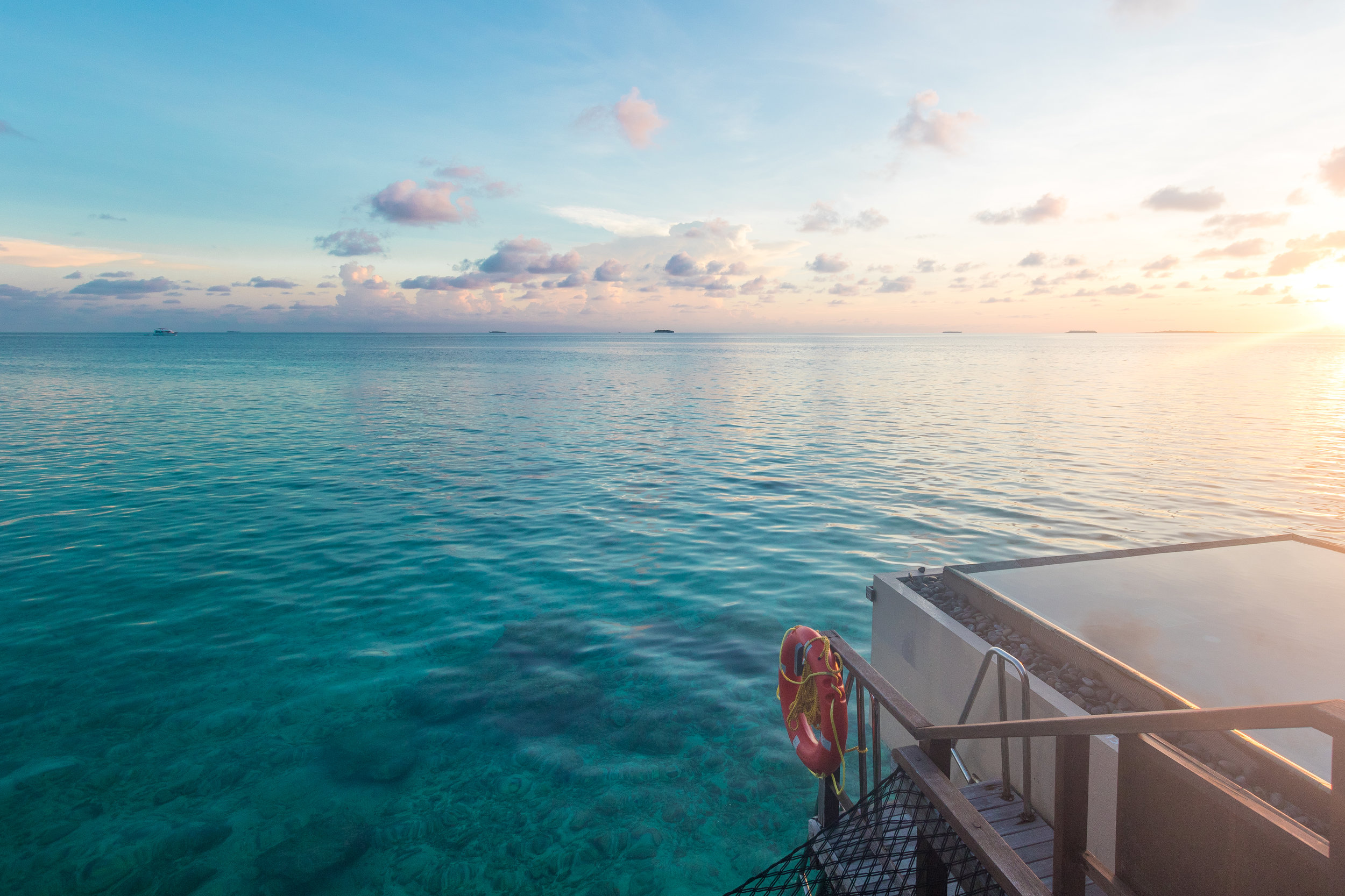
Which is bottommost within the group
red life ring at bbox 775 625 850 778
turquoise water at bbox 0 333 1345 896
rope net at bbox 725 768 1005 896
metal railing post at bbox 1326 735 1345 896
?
turquoise water at bbox 0 333 1345 896

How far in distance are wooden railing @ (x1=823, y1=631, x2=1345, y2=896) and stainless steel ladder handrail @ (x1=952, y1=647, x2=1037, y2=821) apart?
500 millimetres

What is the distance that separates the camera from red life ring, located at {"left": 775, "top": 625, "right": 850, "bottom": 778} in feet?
16.3

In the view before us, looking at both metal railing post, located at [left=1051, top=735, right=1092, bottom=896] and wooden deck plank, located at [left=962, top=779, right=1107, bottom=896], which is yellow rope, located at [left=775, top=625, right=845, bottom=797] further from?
metal railing post, located at [left=1051, top=735, right=1092, bottom=896]

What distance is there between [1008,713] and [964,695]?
2.17 ft

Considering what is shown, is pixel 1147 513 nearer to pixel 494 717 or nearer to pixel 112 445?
pixel 494 717

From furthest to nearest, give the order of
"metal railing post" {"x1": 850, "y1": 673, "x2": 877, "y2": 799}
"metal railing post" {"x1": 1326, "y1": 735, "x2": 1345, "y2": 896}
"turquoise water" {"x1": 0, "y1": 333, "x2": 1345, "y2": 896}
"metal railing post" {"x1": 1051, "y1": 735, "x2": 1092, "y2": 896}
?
"turquoise water" {"x1": 0, "y1": 333, "x2": 1345, "y2": 896} < "metal railing post" {"x1": 850, "y1": 673, "x2": 877, "y2": 799} < "metal railing post" {"x1": 1051, "y1": 735, "x2": 1092, "y2": 896} < "metal railing post" {"x1": 1326, "y1": 735, "x2": 1345, "y2": 896}

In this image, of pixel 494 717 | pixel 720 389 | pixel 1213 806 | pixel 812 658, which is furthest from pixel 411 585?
pixel 720 389

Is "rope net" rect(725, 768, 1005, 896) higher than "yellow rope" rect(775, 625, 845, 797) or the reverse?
the reverse

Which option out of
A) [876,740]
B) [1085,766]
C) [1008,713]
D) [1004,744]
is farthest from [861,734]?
[1085,766]

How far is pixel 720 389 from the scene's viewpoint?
50.8 meters

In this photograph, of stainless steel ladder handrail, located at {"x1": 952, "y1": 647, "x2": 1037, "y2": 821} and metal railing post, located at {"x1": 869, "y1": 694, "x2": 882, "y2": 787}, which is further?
metal railing post, located at {"x1": 869, "y1": 694, "x2": 882, "y2": 787}

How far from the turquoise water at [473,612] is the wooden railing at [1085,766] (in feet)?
8.93

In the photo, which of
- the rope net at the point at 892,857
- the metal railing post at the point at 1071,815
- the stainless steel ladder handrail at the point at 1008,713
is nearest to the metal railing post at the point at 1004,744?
the stainless steel ladder handrail at the point at 1008,713

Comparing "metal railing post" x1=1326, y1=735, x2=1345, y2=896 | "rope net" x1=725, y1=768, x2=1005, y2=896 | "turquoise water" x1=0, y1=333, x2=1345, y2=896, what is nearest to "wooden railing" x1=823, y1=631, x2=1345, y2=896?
"metal railing post" x1=1326, y1=735, x2=1345, y2=896
